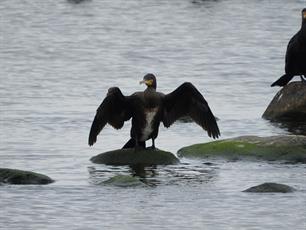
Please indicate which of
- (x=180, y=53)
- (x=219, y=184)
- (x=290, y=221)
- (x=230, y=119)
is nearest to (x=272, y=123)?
(x=230, y=119)

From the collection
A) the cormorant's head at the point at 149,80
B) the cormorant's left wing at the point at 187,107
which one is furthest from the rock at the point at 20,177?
the cormorant's left wing at the point at 187,107

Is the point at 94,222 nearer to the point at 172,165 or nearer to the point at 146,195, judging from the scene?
the point at 146,195

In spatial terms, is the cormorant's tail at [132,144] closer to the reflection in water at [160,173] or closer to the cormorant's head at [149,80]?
the reflection in water at [160,173]

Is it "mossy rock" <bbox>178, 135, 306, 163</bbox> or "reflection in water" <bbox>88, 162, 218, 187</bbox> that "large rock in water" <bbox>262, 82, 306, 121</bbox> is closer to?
"mossy rock" <bbox>178, 135, 306, 163</bbox>

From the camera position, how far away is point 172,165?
53.4ft

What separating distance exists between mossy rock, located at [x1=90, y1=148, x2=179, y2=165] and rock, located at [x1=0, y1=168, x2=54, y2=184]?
146cm

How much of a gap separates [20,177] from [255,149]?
3138 millimetres

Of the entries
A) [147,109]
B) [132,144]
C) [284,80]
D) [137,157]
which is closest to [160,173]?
[137,157]

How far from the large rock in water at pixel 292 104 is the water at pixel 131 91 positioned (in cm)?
34

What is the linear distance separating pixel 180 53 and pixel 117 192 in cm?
1720

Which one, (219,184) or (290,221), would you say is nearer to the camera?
(290,221)

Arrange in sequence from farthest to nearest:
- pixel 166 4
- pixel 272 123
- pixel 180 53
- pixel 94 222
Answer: pixel 166 4, pixel 180 53, pixel 272 123, pixel 94 222

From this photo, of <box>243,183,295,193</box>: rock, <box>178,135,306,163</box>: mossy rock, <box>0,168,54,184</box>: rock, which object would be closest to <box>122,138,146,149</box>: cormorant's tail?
<box>178,135,306,163</box>: mossy rock

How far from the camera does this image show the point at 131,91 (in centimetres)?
2375
